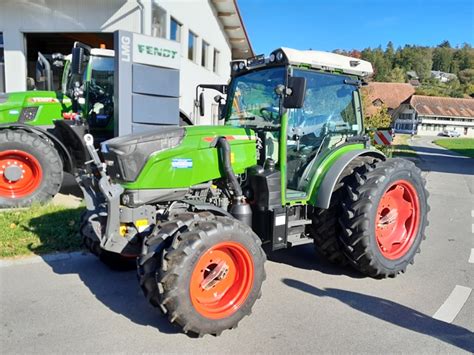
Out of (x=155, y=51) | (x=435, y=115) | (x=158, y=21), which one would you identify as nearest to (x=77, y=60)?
(x=155, y=51)

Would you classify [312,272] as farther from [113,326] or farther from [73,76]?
[73,76]

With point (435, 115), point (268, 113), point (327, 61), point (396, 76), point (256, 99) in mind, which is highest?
point (396, 76)

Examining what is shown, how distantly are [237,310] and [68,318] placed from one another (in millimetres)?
1398

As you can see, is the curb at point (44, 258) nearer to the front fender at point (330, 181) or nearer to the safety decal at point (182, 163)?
the safety decal at point (182, 163)

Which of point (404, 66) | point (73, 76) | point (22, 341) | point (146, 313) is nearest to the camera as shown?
point (22, 341)

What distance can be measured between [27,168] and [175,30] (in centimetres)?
914

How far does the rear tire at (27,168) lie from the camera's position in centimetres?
667

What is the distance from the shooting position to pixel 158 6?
1230 centimetres

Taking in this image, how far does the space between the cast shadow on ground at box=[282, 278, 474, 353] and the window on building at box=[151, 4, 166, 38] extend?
10228 millimetres

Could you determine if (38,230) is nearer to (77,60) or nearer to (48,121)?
(48,121)

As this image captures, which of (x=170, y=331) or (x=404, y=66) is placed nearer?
(x=170, y=331)

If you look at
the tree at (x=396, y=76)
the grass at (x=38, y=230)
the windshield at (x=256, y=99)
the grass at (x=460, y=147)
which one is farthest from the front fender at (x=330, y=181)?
the tree at (x=396, y=76)

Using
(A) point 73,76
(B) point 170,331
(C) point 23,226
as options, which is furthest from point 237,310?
(A) point 73,76

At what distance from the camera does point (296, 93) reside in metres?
3.57
